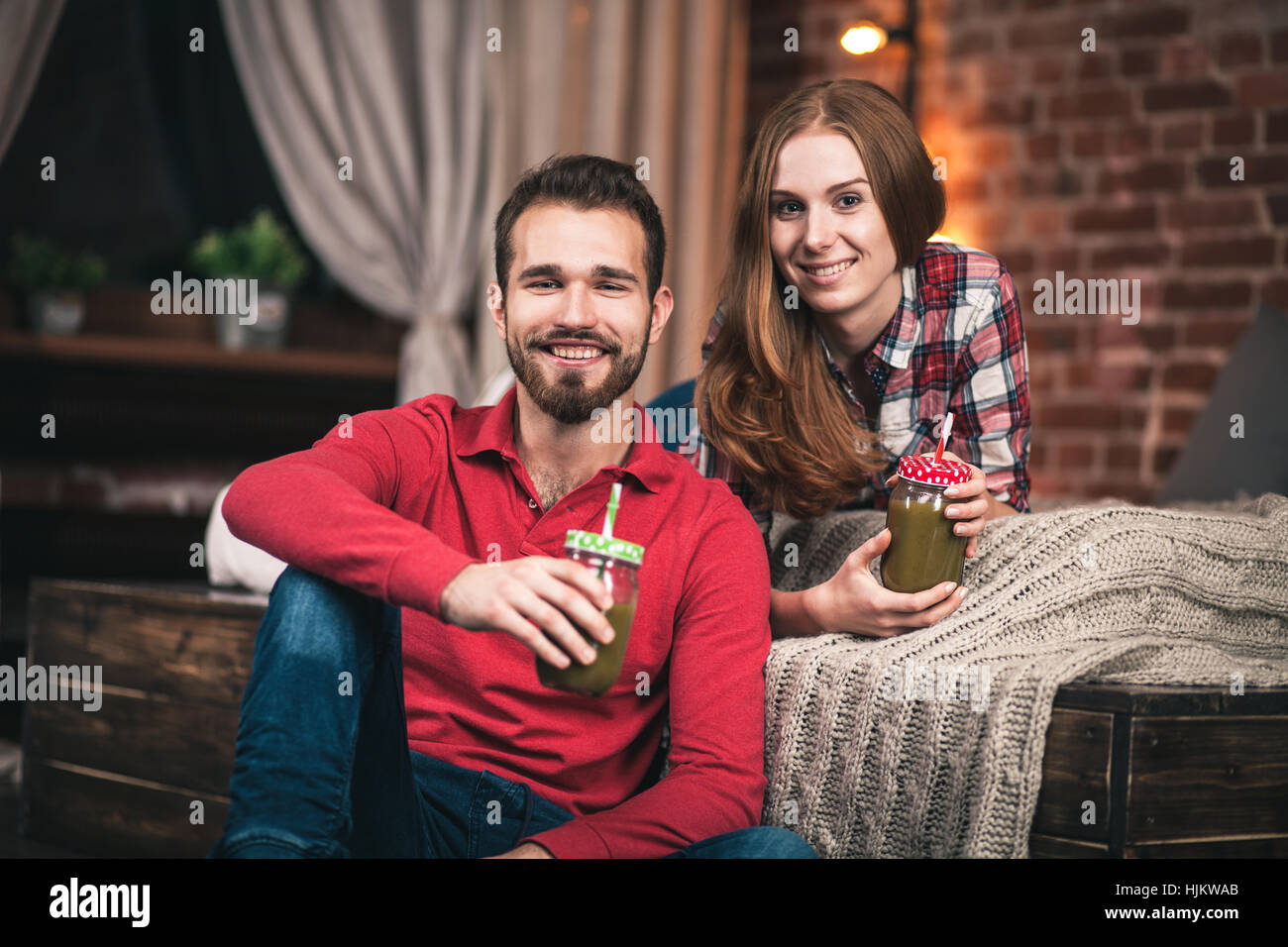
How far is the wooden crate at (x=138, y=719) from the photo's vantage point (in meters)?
2.08

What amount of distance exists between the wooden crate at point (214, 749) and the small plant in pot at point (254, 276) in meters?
1.50

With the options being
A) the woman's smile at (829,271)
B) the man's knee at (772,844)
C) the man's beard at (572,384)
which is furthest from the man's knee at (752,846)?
the woman's smile at (829,271)

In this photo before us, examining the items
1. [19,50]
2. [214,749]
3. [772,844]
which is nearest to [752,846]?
[772,844]

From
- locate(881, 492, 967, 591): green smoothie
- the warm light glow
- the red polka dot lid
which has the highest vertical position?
the warm light glow

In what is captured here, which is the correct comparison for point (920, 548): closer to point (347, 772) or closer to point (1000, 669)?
point (1000, 669)

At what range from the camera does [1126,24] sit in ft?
11.3

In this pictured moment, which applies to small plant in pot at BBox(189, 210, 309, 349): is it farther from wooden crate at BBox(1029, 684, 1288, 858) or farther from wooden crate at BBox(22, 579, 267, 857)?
wooden crate at BBox(1029, 684, 1288, 858)

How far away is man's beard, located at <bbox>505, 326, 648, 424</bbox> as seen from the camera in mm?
1523

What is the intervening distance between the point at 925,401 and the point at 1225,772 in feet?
2.35

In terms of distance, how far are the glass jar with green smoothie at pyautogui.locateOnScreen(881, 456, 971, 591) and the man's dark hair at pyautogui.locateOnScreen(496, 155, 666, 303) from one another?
0.41 meters

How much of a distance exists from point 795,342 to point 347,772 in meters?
1.00

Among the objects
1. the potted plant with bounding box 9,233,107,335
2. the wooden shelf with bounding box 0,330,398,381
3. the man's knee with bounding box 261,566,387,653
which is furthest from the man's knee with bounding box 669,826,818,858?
the potted plant with bounding box 9,233,107,335
